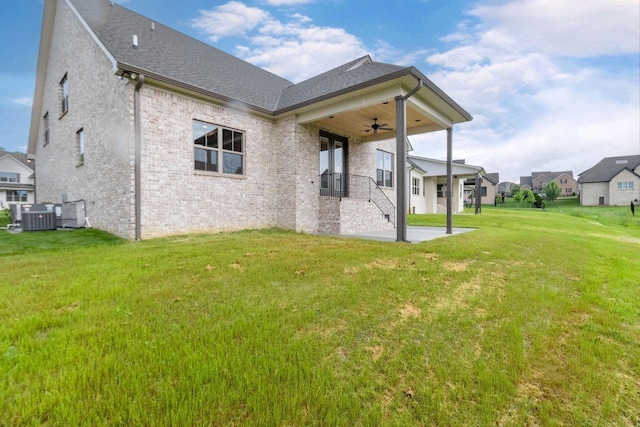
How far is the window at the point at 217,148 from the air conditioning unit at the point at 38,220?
520 cm

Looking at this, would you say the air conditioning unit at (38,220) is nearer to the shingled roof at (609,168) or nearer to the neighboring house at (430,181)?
the neighboring house at (430,181)

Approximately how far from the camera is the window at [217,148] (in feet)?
28.3

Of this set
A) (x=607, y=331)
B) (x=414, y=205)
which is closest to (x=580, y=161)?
(x=414, y=205)

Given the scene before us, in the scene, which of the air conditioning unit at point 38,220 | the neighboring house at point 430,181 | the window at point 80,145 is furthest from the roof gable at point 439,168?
the air conditioning unit at point 38,220

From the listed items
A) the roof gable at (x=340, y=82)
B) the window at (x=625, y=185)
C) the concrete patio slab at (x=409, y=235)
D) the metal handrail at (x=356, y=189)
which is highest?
the roof gable at (x=340, y=82)

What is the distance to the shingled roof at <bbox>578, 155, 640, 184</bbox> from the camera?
44.0 m

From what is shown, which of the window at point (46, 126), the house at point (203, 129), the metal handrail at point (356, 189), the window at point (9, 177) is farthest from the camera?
the window at point (9, 177)

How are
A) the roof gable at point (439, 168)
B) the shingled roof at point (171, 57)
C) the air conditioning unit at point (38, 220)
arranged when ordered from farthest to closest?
1. the roof gable at point (439, 168)
2. the air conditioning unit at point (38, 220)
3. the shingled roof at point (171, 57)

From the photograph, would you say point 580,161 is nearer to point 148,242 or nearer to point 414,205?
point 414,205

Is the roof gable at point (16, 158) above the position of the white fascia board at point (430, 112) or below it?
above

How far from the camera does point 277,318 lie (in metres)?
2.74

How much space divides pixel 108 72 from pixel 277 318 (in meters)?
9.30

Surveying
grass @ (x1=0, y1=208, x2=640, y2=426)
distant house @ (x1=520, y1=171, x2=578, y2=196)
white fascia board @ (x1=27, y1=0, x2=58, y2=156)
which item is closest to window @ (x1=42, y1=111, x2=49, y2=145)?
white fascia board @ (x1=27, y1=0, x2=58, y2=156)

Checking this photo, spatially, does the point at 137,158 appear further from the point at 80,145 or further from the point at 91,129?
the point at 80,145
